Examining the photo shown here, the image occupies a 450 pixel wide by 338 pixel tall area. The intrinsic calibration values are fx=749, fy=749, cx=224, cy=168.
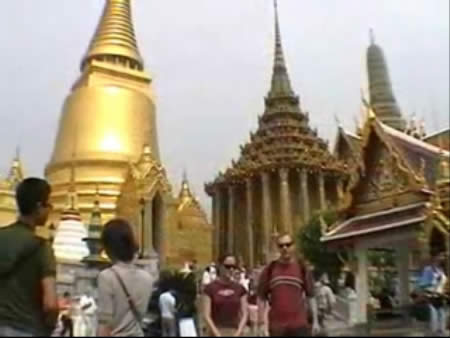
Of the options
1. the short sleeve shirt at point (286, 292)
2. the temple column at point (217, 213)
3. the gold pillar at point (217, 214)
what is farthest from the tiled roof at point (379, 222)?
the temple column at point (217, 213)

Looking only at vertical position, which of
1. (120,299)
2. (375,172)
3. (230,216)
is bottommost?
(120,299)

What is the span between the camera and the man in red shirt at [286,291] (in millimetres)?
5828

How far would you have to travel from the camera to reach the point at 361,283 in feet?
49.7

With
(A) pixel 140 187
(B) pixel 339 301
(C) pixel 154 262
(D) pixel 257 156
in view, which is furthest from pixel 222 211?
(B) pixel 339 301

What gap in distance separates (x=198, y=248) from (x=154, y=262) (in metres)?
8.64

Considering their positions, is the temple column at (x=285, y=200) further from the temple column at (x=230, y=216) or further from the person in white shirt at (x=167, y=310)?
the person in white shirt at (x=167, y=310)

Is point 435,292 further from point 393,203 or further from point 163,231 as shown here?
point 163,231

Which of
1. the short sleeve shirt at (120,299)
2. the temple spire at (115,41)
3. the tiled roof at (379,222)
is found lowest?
the short sleeve shirt at (120,299)

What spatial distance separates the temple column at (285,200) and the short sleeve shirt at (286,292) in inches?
1278

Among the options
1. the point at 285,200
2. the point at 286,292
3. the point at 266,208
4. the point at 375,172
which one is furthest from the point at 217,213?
the point at 286,292

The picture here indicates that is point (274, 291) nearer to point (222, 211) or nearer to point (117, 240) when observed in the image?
point (117, 240)

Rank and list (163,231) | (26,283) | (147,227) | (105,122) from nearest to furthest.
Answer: (26,283) < (147,227) < (163,231) < (105,122)

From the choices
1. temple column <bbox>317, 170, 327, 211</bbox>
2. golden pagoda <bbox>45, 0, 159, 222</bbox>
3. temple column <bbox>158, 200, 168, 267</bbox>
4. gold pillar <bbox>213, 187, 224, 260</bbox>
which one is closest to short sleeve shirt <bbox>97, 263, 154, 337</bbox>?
temple column <bbox>158, 200, 168, 267</bbox>

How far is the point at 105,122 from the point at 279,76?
1627cm
